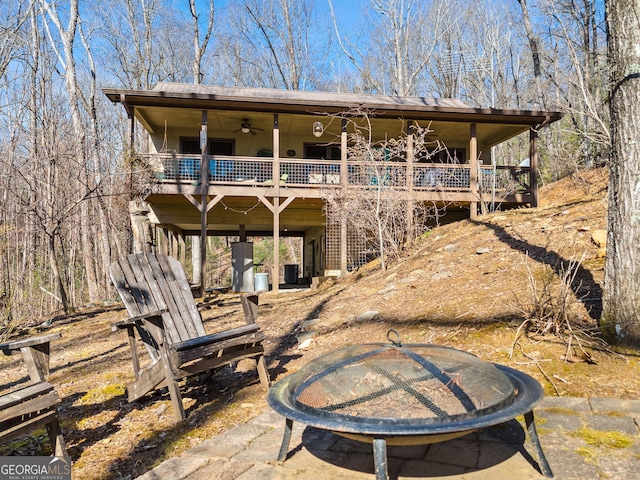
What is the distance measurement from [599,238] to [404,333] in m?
3.34

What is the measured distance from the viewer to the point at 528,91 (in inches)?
923

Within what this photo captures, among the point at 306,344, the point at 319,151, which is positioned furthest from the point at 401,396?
the point at 319,151

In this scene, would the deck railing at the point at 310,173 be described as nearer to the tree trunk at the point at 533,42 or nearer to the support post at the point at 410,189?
the support post at the point at 410,189

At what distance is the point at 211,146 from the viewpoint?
1439cm

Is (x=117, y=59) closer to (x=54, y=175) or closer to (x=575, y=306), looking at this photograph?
(x=54, y=175)

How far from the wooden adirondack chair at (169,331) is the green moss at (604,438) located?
236 centimetres

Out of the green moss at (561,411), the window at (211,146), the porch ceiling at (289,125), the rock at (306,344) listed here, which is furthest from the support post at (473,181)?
the green moss at (561,411)

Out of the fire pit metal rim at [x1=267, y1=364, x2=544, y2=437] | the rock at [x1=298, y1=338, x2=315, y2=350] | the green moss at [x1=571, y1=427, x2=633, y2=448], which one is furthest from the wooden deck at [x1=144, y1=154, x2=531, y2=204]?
the fire pit metal rim at [x1=267, y1=364, x2=544, y2=437]

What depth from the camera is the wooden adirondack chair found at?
10.5 ft

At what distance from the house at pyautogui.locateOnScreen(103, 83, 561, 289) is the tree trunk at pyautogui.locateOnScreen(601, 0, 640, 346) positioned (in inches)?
253

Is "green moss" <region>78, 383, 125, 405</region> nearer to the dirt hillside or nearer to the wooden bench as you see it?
the dirt hillside

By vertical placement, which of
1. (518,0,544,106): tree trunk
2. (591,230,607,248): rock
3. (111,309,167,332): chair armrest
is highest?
(518,0,544,106): tree trunk

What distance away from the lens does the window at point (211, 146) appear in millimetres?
14023

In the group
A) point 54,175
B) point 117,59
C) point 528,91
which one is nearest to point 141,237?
point 54,175
